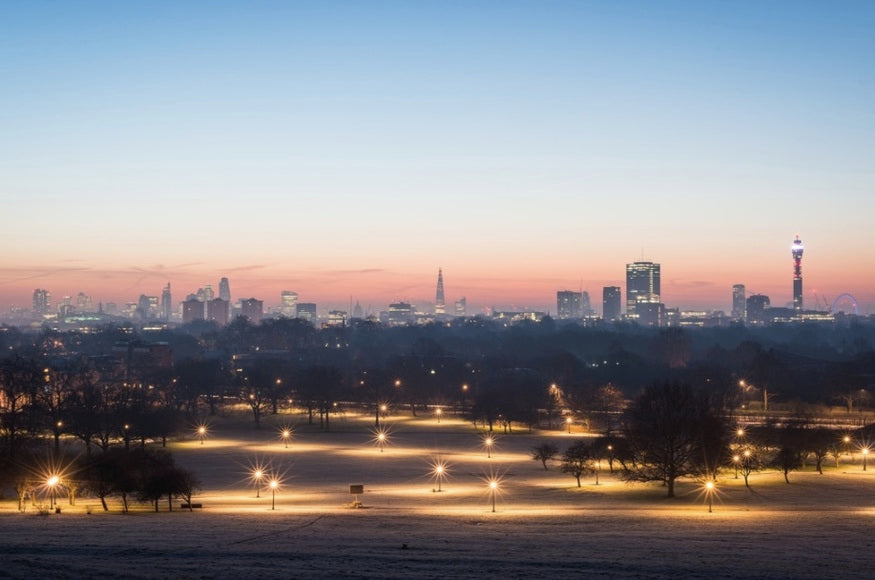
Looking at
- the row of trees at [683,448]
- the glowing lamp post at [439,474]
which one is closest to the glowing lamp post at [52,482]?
the glowing lamp post at [439,474]

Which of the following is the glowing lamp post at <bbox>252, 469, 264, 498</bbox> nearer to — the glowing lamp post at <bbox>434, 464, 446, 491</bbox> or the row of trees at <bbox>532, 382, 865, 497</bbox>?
the glowing lamp post at <bbox>434, 464, 446, 491</bbox>

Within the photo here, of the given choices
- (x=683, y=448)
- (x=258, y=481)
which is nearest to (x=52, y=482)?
(x=258, y=481)

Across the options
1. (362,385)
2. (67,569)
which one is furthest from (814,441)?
(362,385)

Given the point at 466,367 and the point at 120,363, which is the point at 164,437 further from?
the point at 120,363

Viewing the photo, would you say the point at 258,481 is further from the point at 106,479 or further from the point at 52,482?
the point at 52,482

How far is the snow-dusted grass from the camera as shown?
2959 cm

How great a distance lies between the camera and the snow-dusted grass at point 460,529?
29.6 m

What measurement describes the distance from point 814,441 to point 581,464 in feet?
58.0

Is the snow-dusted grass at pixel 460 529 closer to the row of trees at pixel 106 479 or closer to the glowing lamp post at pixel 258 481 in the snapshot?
the glowing lamp post at pixel 258 481

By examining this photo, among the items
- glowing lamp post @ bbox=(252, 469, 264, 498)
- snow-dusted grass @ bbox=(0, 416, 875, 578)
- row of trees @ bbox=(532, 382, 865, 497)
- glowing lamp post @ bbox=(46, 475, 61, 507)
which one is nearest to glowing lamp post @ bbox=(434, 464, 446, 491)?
snow-dusted grass @ bbox=(0, 416, 875, 578)

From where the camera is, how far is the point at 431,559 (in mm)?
30750

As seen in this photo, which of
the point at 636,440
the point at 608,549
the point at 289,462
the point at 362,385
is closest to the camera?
the point at 608,549

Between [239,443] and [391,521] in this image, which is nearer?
[391,521]

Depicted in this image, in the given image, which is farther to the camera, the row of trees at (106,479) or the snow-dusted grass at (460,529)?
the row of trees at (106,479)
